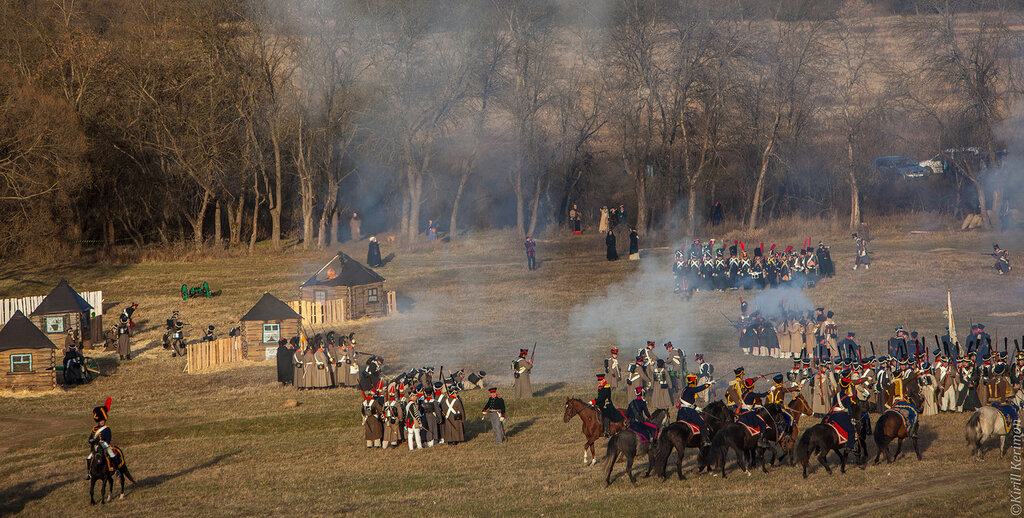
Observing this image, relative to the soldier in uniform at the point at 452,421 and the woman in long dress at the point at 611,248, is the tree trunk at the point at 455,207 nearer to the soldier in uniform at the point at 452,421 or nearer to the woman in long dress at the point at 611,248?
the woman in long dress at the point at 611,248

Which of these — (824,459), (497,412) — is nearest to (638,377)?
(497,412)

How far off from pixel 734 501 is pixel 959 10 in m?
39.2

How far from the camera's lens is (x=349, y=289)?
37.7 m

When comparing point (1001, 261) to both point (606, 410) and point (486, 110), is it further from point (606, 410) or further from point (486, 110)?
point (606, 410)

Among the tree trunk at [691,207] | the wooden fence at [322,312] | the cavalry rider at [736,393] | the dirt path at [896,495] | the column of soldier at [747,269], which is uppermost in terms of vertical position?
the tree trunk at [691,207]

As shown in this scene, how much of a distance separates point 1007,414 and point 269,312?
79.1 ft

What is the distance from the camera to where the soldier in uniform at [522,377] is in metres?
24.3

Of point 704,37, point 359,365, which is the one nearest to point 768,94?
point 704,37

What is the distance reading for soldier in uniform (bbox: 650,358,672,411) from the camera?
22953 millimetres

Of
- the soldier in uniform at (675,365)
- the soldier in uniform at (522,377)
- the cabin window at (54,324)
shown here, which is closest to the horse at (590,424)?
the soldier in uniform at (675,365)

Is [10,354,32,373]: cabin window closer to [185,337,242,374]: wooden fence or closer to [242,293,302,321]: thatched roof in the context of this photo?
Result: [185,337,242,374]: wooden fence

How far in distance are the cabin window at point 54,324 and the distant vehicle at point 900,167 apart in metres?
42.7

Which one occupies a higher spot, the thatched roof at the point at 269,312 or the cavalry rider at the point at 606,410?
the thatched roof at the point at 269,312

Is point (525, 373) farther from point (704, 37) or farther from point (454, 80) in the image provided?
point (704, 37)
